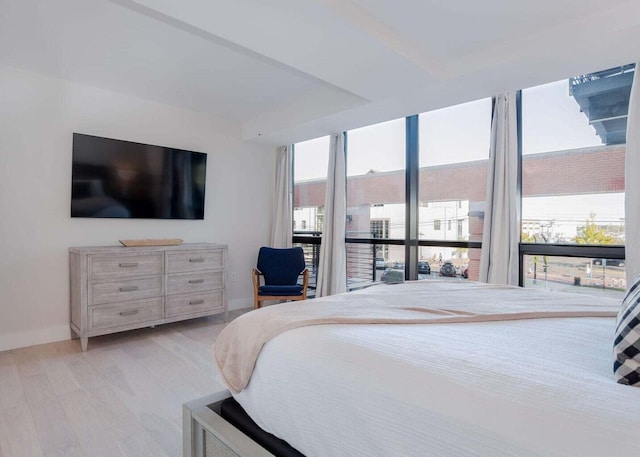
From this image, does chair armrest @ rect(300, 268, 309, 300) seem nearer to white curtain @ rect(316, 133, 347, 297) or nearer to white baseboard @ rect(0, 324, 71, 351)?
white curtain @ rect(316, 133, 347, 297)

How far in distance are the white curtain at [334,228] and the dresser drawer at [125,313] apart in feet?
6.48

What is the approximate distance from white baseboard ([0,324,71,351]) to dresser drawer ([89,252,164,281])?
775mm

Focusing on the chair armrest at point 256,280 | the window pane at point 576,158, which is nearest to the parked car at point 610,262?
the window pane at point 576,158

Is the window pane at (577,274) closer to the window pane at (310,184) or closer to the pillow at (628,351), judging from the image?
the pillow at (628,351)

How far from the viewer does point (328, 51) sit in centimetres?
259

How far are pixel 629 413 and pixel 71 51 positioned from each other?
394 centimetres

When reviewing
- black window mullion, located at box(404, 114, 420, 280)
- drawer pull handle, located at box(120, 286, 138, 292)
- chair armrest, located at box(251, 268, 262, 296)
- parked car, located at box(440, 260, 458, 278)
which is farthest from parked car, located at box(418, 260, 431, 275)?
drawer pull handle, located at box(120, 286, 138, 292)

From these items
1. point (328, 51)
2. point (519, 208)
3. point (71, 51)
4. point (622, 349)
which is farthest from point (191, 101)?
point (622, 349)

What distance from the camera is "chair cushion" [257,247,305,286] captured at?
4578 millimetres

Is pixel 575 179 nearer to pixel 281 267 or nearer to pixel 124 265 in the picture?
Result: pixel 281 267

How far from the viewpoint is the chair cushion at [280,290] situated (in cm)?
417

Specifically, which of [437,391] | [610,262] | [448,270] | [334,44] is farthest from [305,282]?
[437,391]

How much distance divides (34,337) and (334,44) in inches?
147

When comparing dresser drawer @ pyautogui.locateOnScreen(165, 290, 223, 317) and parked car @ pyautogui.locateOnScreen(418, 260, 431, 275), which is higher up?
parked car @ pyautogui.locateOnScreen(418, 260, 431, 275)
